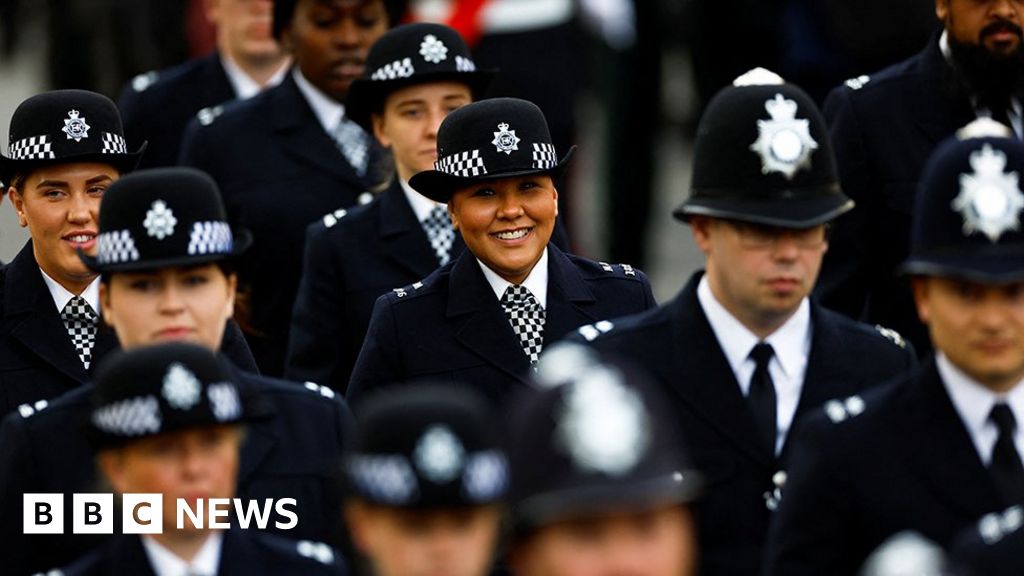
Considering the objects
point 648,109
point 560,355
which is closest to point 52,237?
point 560,355

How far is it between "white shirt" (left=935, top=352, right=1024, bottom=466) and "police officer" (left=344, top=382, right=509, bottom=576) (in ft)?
4.94

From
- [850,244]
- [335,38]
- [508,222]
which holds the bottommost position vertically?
[850,244]

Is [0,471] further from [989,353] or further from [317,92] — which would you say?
[317,92]

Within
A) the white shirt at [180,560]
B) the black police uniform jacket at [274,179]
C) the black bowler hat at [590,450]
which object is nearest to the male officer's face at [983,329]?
the black bowler hat at [590,450]

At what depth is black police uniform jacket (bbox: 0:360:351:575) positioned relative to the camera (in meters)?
8.76

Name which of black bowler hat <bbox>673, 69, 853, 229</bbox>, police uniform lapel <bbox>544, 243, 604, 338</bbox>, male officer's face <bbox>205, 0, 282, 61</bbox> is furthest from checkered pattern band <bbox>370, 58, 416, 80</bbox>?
black bowler hat <bbox>673, 69, 853, 229</bbox>

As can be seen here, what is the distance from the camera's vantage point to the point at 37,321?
395 inches

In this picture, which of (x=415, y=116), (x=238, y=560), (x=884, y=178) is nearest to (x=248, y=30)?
(x=415, y=116)

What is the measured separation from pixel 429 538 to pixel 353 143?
5887 millimetres

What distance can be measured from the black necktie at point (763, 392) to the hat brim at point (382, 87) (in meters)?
3.05

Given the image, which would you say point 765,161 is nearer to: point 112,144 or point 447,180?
point 447,180

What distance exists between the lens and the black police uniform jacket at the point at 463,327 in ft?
32.7

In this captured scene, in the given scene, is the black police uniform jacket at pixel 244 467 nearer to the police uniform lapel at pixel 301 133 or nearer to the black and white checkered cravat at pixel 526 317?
the black and white checkered cravat at pixel 526 317

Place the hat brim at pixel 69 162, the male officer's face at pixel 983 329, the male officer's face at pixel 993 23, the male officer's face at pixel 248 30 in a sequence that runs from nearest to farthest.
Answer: the male officer's face at pixel 983 329
the hat brim at pixel 69 162
the male officer's face at pixel 993 23
the male officer's face at pixel 248 30
